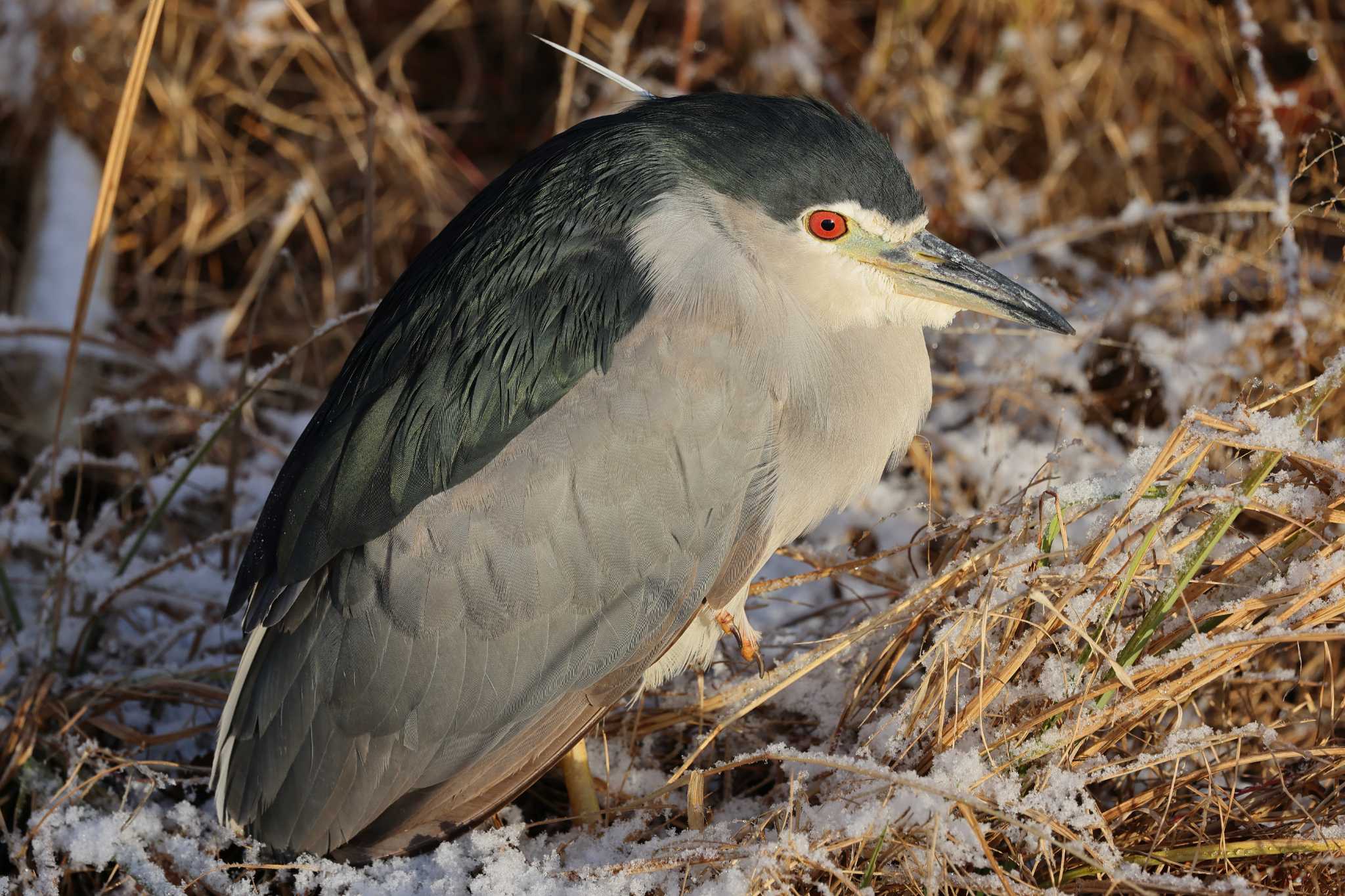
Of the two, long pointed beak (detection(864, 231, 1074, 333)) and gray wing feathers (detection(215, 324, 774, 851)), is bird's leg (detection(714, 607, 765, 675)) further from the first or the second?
long pointed beak (detection(864, 231, 1074, 333))

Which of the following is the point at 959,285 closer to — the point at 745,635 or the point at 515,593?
the point at 745,635

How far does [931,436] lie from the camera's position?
2453 mm

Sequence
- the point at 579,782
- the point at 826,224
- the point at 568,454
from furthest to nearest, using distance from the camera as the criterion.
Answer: the point at 579,782
the point at 826,224
the point at 568,454

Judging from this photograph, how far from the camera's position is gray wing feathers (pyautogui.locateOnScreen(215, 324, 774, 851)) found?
5.15ft

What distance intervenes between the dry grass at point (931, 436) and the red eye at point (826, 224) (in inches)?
16.3

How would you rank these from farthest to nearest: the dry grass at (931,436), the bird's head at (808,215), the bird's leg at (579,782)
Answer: the bird's leg at (579,782)
the bird's head at (808,215)
the dry grass at (931,436)

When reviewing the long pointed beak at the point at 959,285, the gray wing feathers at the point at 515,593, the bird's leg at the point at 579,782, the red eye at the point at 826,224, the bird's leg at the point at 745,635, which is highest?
the red eye at the point at 826,224

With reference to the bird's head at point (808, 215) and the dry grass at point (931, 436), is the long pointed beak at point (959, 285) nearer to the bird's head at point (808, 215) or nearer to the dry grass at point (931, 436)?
the bird's head at point (808, 215)

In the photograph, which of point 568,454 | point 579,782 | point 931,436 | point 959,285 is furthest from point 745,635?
point 931,436

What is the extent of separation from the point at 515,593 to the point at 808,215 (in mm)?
635

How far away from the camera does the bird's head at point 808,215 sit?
164cm

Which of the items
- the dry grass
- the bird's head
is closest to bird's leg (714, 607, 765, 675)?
the dry grass

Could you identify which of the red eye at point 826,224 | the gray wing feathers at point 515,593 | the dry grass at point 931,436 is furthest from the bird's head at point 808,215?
the dry grass at point 931,436

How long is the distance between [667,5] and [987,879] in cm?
267
